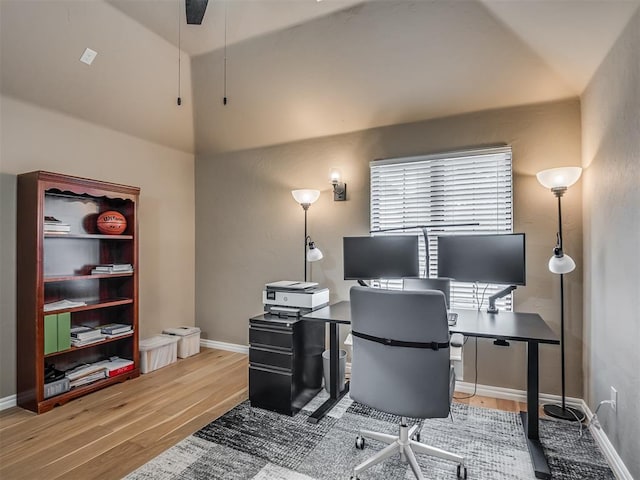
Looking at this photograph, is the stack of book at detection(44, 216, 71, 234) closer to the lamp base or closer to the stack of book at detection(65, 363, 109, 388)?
the stack of book at detection(65, 363, 109, 388)

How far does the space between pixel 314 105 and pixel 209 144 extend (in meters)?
1.48

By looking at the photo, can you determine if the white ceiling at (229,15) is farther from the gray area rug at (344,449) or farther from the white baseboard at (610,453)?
the white baseboard at (610,453)

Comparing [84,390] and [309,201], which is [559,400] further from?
[84,390]

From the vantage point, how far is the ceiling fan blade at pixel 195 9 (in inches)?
75.3

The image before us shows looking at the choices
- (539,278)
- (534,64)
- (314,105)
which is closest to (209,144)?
(314,105)

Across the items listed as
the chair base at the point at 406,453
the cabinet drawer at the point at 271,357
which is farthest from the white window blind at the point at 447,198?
the chair base at the point at 406,453

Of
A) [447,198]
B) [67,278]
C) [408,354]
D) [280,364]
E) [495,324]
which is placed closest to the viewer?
[408,354]

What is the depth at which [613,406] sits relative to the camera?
1961 mm

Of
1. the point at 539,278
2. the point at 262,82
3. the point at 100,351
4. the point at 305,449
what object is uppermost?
the point at 262,82

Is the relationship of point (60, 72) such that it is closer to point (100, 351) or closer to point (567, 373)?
point (100, 351)

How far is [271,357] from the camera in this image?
103 inches

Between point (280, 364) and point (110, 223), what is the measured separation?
A: 197 cm

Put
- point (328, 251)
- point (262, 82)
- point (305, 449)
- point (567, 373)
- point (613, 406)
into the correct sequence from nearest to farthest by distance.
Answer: point (613, 406) < point (305, 449) < point (567, 373) < point (262, 82) < point (328, 251)

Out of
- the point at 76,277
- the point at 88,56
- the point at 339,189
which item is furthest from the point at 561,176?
the point at 76,277
